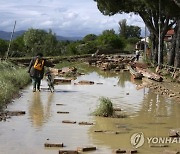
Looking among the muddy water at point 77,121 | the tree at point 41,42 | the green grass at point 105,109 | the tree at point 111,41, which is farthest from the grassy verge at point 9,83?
the tree at point 111,41

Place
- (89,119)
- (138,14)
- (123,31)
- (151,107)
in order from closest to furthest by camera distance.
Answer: (89,119) → (151,107) → (138,14) → (123,31)

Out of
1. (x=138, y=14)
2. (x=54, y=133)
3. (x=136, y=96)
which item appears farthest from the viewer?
(x=138, y=14)

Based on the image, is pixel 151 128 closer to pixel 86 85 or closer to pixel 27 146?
pixel 27 146

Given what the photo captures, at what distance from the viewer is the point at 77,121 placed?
1256 cm

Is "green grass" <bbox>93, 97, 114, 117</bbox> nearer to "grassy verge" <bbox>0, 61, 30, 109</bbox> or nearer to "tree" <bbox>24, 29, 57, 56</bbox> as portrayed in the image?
"grassy verge" <bbox>0, 61, 30, 109</bbox>

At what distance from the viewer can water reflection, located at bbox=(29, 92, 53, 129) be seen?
1248cm

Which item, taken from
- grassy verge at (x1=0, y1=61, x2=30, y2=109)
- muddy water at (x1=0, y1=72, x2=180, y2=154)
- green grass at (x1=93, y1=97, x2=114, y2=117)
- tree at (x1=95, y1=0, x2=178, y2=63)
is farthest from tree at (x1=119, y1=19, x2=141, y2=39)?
green grass at (x1=93, y1=97, x2=114, y2=117)

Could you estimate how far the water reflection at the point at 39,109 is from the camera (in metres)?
12.5

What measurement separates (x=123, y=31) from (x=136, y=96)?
95.2 metres

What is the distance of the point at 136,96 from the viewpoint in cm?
1967

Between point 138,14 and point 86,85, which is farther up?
point 138,14

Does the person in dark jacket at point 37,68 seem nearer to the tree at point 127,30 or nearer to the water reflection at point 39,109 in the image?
the water reflection at point 39,109

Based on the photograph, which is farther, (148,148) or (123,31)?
(123,31)

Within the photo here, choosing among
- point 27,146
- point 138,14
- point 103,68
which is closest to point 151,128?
point 27,146
